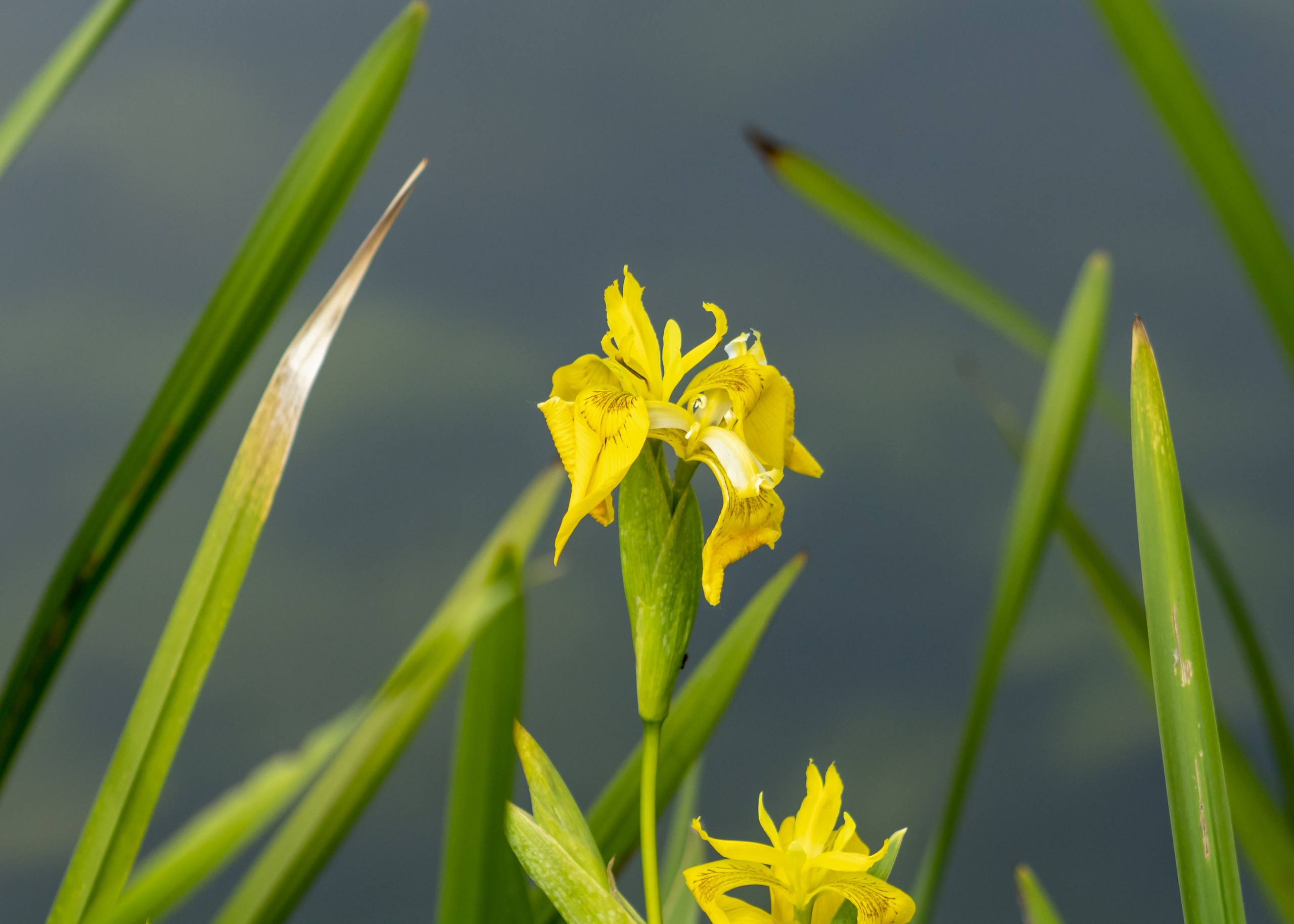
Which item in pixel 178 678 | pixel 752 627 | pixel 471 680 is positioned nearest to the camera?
pixel 471 680

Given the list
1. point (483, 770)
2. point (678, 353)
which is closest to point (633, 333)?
point (678, 353)

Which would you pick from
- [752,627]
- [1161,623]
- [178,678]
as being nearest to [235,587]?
[178,678]

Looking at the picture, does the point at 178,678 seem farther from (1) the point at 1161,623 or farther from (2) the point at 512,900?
(1) the point at 1161,623

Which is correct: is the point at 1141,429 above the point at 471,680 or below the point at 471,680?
above

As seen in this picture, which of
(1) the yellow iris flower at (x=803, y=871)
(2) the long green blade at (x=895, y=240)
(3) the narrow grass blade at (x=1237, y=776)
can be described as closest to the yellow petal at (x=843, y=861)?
(1) the yellow iris flower at (x=803, y=871)

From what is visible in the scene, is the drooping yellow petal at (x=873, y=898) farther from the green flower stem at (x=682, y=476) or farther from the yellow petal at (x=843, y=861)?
the green flower stem at (x=682, y=476)

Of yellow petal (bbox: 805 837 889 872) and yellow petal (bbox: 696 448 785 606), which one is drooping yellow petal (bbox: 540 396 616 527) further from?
yellow petal (bbox: 805 837 889 872)
